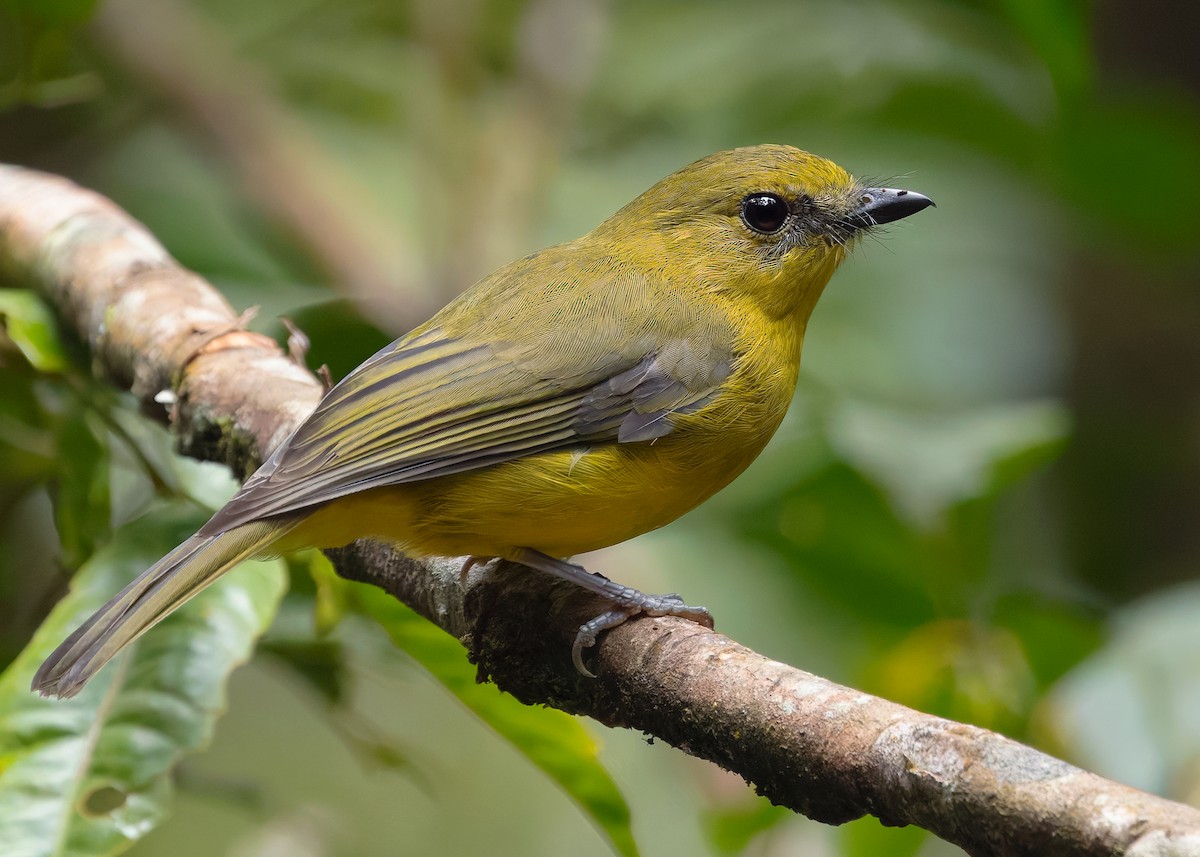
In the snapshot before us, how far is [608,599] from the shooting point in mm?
2496

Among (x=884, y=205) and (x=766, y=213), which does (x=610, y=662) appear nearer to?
(x=766, y=213)

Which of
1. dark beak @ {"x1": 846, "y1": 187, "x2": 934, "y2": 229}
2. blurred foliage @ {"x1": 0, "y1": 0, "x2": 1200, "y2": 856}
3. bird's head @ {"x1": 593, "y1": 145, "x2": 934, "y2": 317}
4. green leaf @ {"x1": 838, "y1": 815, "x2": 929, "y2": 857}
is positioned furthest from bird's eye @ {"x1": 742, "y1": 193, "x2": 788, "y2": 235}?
green leaf @ {"x1": 838, "y1": 815, "x2": 929, "y2": 857}

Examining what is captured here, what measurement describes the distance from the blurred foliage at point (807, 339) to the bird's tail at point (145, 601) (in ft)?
1.19

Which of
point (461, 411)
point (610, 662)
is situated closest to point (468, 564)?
point (461, 411)

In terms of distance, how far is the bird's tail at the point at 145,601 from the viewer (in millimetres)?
2184

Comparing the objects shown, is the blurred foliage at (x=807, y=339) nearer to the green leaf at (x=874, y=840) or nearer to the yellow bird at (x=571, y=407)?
the green leaf at (x=874, y=840)

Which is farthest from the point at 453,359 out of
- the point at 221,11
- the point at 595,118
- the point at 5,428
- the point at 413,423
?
the point at 221,11

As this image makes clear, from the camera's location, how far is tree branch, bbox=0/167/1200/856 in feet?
4.77

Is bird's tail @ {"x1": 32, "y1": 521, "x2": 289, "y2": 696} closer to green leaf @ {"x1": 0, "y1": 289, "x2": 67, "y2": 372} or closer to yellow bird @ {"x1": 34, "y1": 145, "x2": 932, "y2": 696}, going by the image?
yellow bird @ {"x1": 34, "y1": 145, "x2": 932, "y2": 696}

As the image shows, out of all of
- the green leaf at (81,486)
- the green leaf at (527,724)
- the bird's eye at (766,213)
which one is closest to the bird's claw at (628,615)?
the green leaf at (527,724)

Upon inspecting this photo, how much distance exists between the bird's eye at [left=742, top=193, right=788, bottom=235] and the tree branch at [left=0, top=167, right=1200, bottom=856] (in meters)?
1.24

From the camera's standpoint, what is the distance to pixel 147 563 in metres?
2.78

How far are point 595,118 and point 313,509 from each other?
3731mm

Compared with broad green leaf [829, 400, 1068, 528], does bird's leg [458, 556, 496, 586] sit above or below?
below
